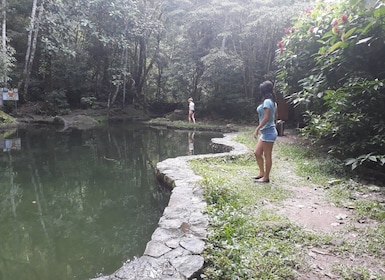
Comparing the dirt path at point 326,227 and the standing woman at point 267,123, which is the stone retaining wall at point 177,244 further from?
the standing woman at point 267,123

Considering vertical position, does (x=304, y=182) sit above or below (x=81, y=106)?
below

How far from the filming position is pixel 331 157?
6.48 m

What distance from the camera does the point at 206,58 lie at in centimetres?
1623

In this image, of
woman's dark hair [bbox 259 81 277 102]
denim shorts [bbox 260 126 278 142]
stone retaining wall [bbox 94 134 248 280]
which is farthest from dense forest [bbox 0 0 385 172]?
stone retaining wall [bbox 94 134 248 280]

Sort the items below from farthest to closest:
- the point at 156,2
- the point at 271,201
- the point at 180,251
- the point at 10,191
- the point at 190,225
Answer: the point at 156,2 < the point at 10,191 < the point at 271,201 < the point at 190,225 < the point at 180,251

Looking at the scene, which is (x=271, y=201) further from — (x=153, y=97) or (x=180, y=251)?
(x=153, y=97)

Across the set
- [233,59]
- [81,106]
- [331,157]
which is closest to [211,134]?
[233,59]

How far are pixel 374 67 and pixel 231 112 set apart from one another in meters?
11.9

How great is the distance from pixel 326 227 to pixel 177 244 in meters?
1.67

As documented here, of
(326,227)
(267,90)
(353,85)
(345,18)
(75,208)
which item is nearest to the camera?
(326,227)

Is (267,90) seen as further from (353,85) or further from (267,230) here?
(267,230)

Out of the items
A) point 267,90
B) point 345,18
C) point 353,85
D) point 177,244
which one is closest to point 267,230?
point 177,244

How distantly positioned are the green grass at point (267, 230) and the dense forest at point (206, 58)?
0.96 m

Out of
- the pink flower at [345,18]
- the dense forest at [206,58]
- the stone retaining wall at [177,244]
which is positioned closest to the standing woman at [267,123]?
the stone retaining wall at [177,244]
